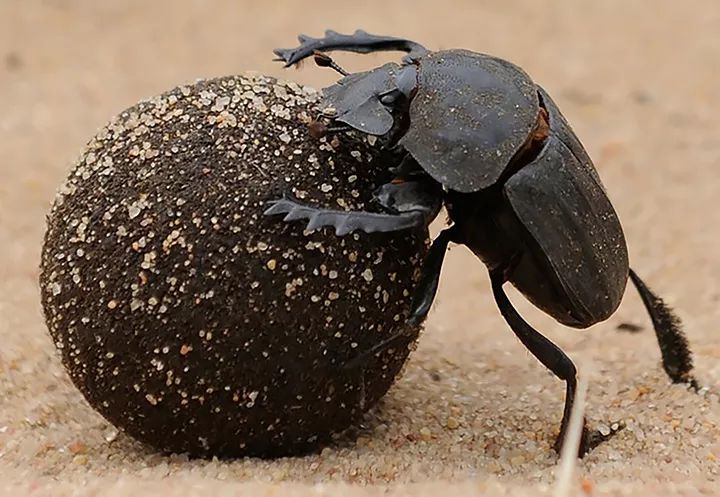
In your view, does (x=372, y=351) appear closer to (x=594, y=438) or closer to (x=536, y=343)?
(x=536, y=343)

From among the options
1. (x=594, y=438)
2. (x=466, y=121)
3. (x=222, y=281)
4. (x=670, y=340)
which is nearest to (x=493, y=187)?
(x=466, y=121)

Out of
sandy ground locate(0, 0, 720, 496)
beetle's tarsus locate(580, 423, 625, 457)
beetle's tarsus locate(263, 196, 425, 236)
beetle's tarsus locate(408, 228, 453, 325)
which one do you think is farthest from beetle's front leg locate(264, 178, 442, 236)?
beetle's tarsus locate(580, 423, 625, 457)

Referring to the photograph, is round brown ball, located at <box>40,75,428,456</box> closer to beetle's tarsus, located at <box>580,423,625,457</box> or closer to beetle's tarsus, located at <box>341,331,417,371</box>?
beetle's tarsus, located at <box>341,331,417,371</box>

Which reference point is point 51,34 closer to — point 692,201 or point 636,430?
point 692,201

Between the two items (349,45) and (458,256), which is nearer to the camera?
(349,45)

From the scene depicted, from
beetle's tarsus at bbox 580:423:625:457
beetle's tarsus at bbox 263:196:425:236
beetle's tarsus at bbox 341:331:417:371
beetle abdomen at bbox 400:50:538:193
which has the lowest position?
beetle's tarsus at bbox 580:423:625:457

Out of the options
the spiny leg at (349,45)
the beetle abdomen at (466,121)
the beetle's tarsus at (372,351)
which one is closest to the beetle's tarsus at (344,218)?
the beetle abdomen at (466,121)

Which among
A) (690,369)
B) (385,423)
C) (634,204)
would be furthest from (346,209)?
(634,204)
